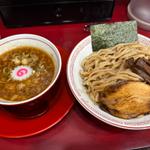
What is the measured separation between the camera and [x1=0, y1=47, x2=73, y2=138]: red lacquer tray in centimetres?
71

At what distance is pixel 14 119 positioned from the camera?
0.75 metres

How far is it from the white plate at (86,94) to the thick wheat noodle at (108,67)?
0.02 meters

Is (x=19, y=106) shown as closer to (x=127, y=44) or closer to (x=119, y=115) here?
(x=119, y=115)

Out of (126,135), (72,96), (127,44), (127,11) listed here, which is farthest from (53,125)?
(127,11)

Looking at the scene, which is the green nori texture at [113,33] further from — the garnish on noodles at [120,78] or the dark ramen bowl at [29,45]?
the dark ramen bowl at [29,45]

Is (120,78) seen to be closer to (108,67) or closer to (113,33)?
(108,67)

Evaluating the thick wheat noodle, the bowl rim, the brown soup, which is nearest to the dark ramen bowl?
the brown soup

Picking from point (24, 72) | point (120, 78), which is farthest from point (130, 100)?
point (24, 72)

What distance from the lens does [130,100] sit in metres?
0.68

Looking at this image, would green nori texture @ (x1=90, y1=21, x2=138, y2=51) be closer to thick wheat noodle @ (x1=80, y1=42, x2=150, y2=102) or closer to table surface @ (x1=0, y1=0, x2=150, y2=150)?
thick wheat noodle @ (x1=80, y1=42, x2=150, y2=102)

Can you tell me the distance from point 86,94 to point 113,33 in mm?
265

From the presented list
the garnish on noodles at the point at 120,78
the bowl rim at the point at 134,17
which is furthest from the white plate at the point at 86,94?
the bowl rim at the point at 134,17

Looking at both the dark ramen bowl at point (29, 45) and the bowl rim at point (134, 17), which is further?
the bowl rim at point (134, 17)

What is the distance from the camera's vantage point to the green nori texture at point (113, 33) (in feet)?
2.81
